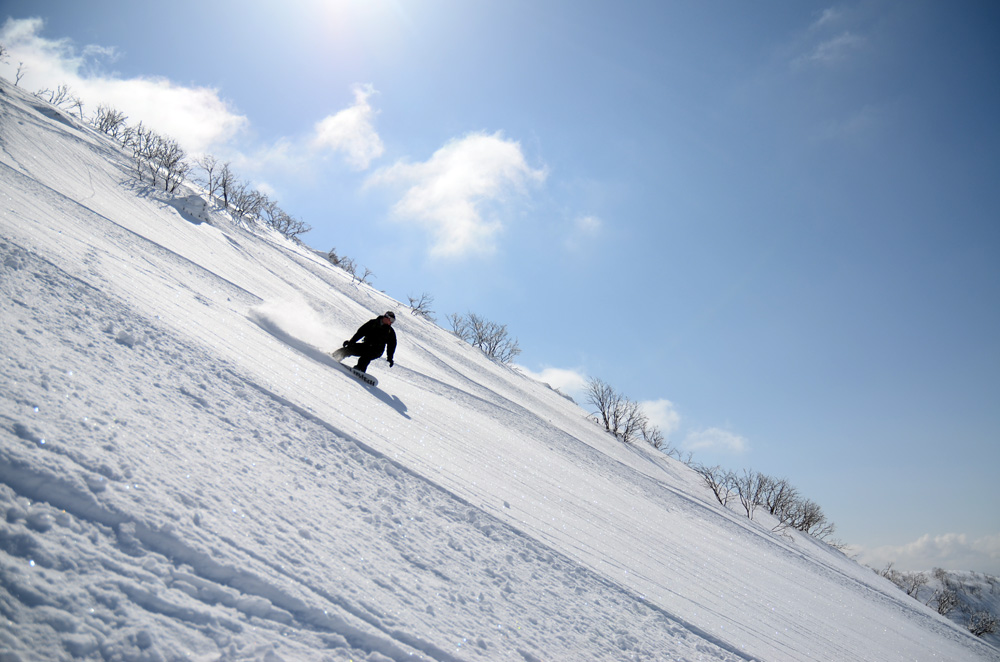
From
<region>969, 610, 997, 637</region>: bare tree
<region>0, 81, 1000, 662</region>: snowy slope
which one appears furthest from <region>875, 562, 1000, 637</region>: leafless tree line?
<region>0, 81, 1000, 662</region>: snowy slope

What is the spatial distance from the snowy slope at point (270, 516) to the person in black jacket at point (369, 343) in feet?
1.74

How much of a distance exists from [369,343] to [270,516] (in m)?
5.83

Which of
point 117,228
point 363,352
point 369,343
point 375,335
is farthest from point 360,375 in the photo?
point 117,228

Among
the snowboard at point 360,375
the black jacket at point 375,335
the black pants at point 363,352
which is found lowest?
the snowboard at point 360,375

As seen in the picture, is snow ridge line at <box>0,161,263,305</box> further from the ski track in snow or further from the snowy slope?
the ski track in snow

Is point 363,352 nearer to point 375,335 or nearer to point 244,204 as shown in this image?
point 375,335

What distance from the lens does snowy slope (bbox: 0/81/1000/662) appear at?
6.41 feet

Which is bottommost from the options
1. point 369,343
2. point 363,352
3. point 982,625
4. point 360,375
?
point 982,625

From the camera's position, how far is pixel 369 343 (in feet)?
27.6

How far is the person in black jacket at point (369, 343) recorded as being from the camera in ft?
26.6

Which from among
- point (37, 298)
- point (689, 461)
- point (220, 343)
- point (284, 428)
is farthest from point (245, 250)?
point (689, 461)

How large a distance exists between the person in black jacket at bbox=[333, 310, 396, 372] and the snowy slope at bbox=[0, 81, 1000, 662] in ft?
1.74

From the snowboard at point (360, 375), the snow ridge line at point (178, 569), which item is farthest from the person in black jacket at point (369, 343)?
the snow ridge line at point (178, 569)

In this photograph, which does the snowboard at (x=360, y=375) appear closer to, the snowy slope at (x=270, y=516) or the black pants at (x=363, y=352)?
the black pants at (x=363, y=352)
